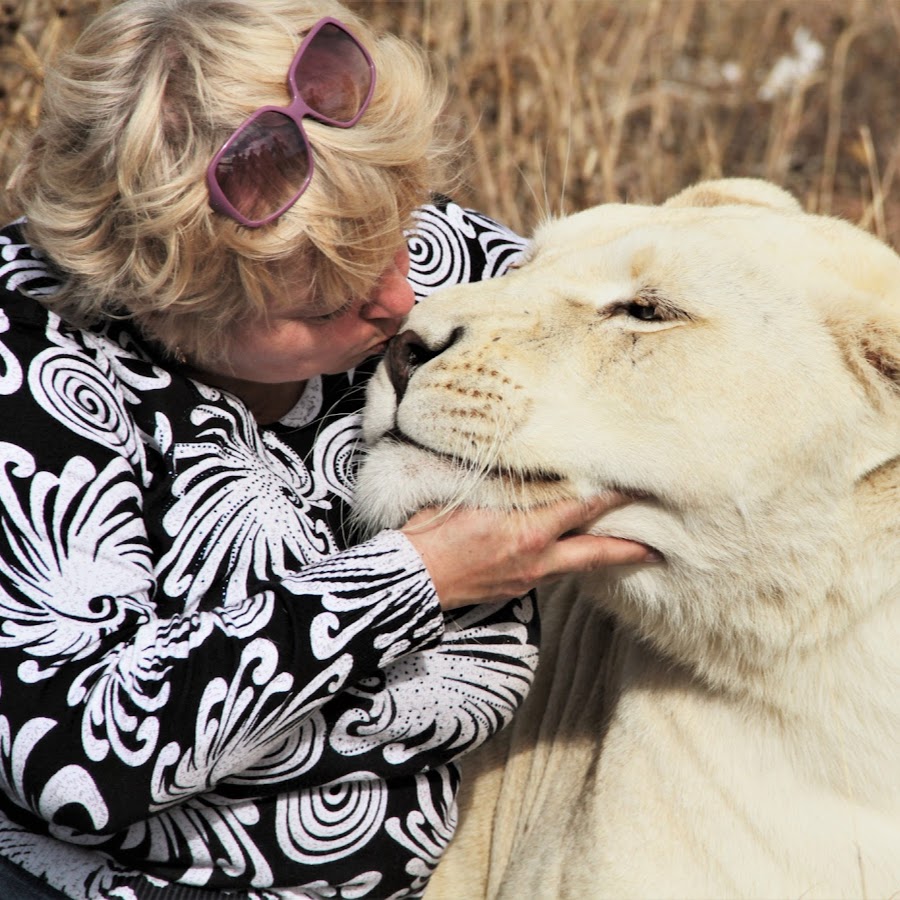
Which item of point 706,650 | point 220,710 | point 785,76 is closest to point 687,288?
point 706,650

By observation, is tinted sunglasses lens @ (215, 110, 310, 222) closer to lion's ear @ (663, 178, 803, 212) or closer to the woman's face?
the woman's face

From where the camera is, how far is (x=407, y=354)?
7.03ft

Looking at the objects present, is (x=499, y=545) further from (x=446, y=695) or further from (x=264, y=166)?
(x=264, y=166)

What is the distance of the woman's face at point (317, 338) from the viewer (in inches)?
85.4

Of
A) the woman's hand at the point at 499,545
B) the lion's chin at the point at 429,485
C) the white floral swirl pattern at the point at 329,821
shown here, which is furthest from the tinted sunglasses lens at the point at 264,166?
the white floral swirl pattern at the point at 329,821

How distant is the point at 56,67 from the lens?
2139 millimetres

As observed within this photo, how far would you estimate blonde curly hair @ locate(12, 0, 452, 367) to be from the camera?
6.52 feet

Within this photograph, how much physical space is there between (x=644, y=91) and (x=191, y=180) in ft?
13.9

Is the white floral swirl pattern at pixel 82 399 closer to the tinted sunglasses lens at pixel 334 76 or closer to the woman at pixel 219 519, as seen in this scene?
the woman at pixel 219 519

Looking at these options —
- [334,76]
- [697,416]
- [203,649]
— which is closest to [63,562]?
[203,649]

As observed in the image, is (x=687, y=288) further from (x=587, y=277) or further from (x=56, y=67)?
(x=56, y=67)

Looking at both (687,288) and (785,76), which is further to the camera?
(785,76)

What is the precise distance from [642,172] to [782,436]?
3.43 meters

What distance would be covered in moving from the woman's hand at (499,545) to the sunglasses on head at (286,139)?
560mm
